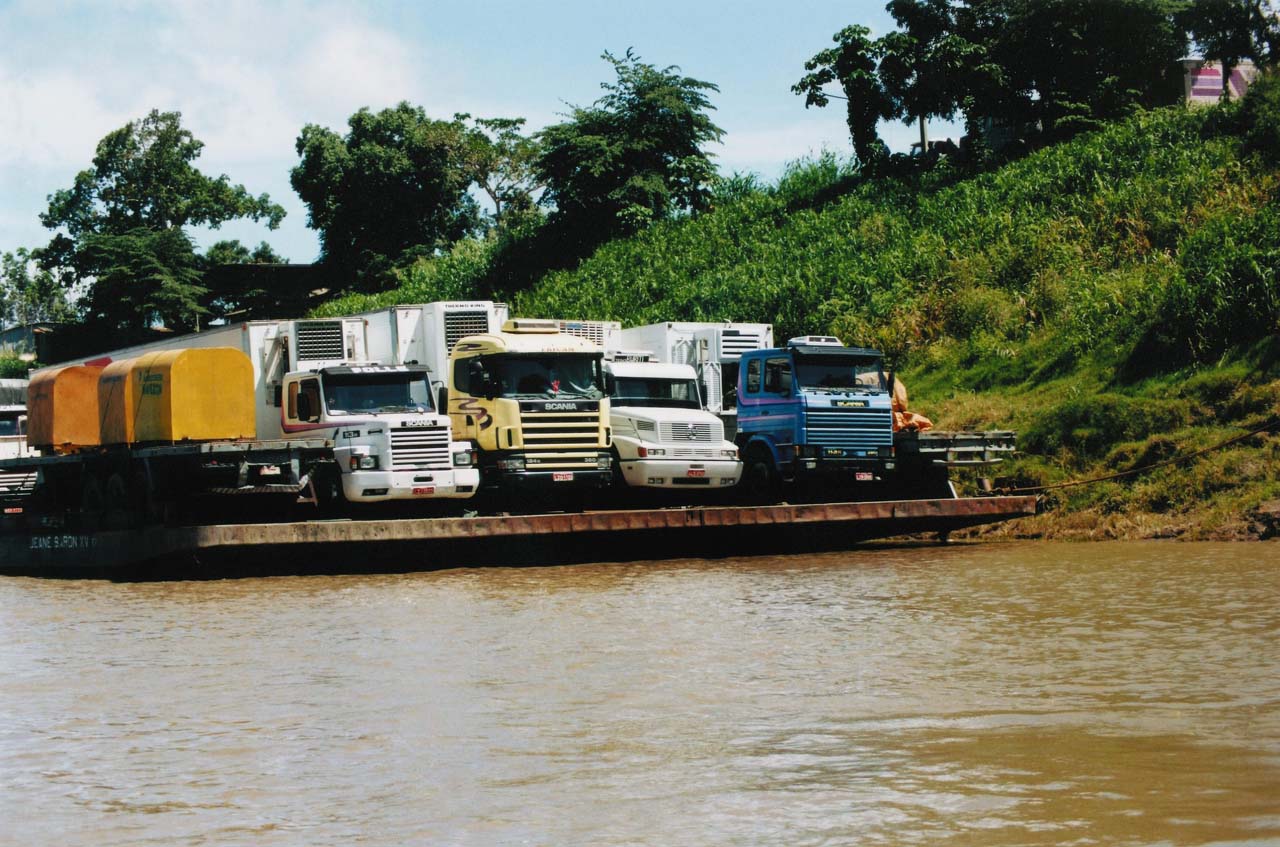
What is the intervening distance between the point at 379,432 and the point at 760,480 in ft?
21.8

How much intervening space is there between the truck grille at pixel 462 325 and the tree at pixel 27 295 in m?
62.4

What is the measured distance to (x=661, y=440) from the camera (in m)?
22.6

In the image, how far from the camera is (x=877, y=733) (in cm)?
862

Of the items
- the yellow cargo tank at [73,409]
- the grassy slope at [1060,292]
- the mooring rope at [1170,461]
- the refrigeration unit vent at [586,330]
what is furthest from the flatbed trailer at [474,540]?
the refrigeration unit vent at [586,330]

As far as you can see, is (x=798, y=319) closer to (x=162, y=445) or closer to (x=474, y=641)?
(x=162, y=445)

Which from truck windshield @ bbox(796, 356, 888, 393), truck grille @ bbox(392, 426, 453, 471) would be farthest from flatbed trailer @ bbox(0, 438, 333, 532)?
truck windshield @ bbox(796, 356, 888, 393)

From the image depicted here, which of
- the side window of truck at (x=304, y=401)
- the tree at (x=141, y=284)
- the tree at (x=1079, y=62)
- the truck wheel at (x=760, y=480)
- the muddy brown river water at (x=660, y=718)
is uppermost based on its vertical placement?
the tree at (x=1079, y=62)

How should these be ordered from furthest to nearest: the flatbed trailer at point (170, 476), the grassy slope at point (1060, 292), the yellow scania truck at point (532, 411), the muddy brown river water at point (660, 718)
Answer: the grassy slope at point (1060, 292), the yellow scania truck at point (532, 411), the flatbed trailer at point (170, 476), the muddy brown river water at point (660, 718)

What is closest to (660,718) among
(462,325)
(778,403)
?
(462,325)

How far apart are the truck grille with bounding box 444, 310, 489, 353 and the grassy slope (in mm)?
9266

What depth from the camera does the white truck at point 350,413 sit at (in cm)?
1988

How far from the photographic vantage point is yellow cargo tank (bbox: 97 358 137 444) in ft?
65.5

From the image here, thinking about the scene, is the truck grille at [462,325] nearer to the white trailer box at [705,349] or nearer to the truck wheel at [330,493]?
the truck wheel at [330,493]

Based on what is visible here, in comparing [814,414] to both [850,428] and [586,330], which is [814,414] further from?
[586,330]
